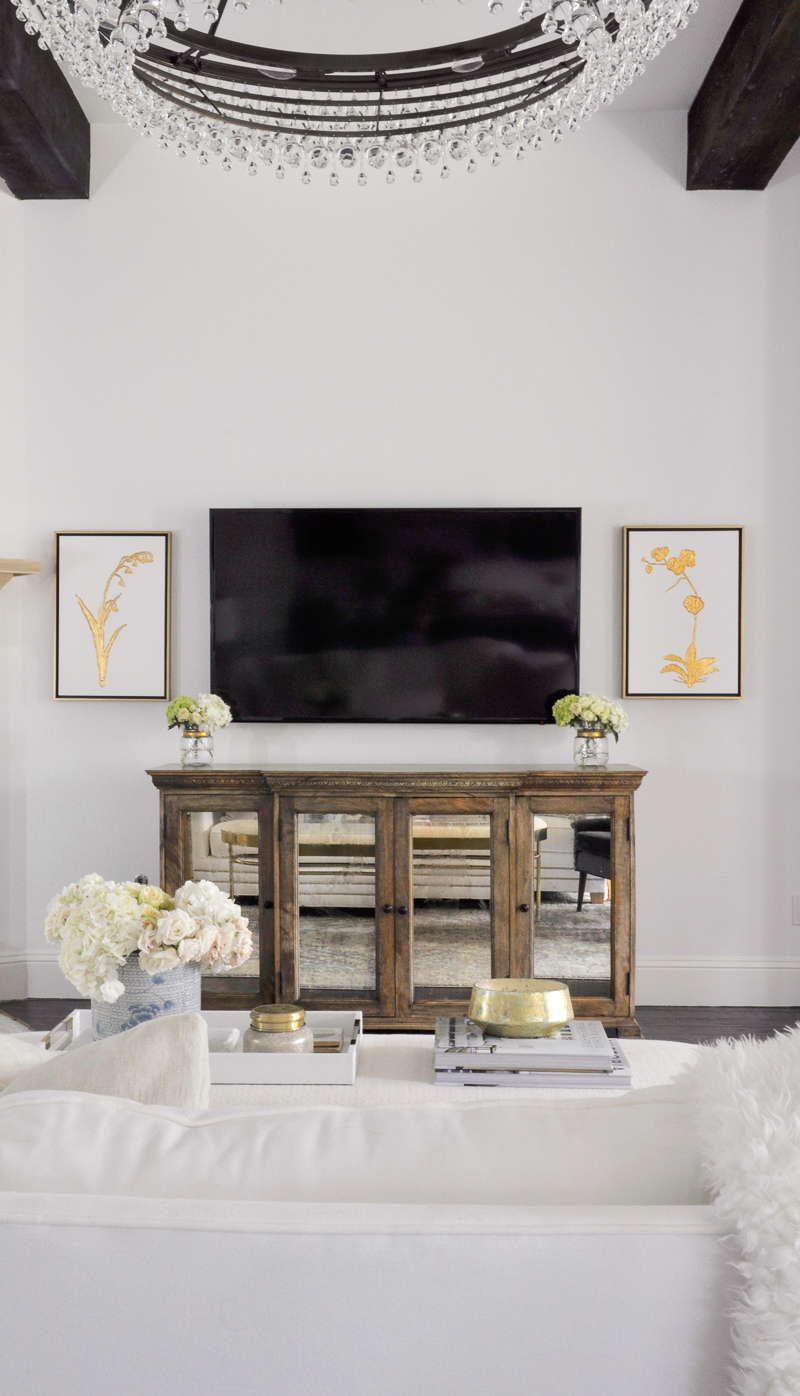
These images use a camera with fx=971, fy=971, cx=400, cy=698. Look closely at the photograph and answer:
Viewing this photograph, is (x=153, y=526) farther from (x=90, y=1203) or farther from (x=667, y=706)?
(x=90, y=1203)

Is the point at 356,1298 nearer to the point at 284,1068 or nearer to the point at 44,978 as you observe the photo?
the point at 284,1068

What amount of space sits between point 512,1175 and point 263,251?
3822 mm

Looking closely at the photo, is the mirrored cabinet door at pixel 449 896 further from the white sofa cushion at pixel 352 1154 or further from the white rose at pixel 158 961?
the white sofa cushion at pixel 352 1154

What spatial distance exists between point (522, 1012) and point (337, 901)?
5.21ft

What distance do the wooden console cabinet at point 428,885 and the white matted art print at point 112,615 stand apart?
0.68m

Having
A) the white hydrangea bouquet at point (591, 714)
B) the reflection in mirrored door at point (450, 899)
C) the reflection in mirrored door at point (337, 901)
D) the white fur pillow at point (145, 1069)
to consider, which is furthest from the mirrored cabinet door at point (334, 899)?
the white fur pillow at point (145, 1069)

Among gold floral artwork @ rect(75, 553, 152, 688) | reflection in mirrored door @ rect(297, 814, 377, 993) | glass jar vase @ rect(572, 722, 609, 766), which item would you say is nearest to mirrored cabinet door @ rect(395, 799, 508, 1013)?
reflection in mirrored door @ rect(297, 814, 377, 993)

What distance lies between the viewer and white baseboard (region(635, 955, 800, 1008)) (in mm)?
3809

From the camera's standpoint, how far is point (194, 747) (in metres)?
3.62

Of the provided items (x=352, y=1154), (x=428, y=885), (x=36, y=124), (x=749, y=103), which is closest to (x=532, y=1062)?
(x=352, y=1154)

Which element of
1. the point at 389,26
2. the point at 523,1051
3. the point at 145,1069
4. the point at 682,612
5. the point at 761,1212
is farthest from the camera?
the point at 682,612

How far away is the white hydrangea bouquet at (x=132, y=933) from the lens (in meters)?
1.67

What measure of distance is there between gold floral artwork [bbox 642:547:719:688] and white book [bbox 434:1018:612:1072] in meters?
2.17

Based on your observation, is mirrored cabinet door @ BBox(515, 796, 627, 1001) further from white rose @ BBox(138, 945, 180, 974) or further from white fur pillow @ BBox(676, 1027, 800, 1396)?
white fur pillow @ BBox(676, 1027, 800, 1396)
